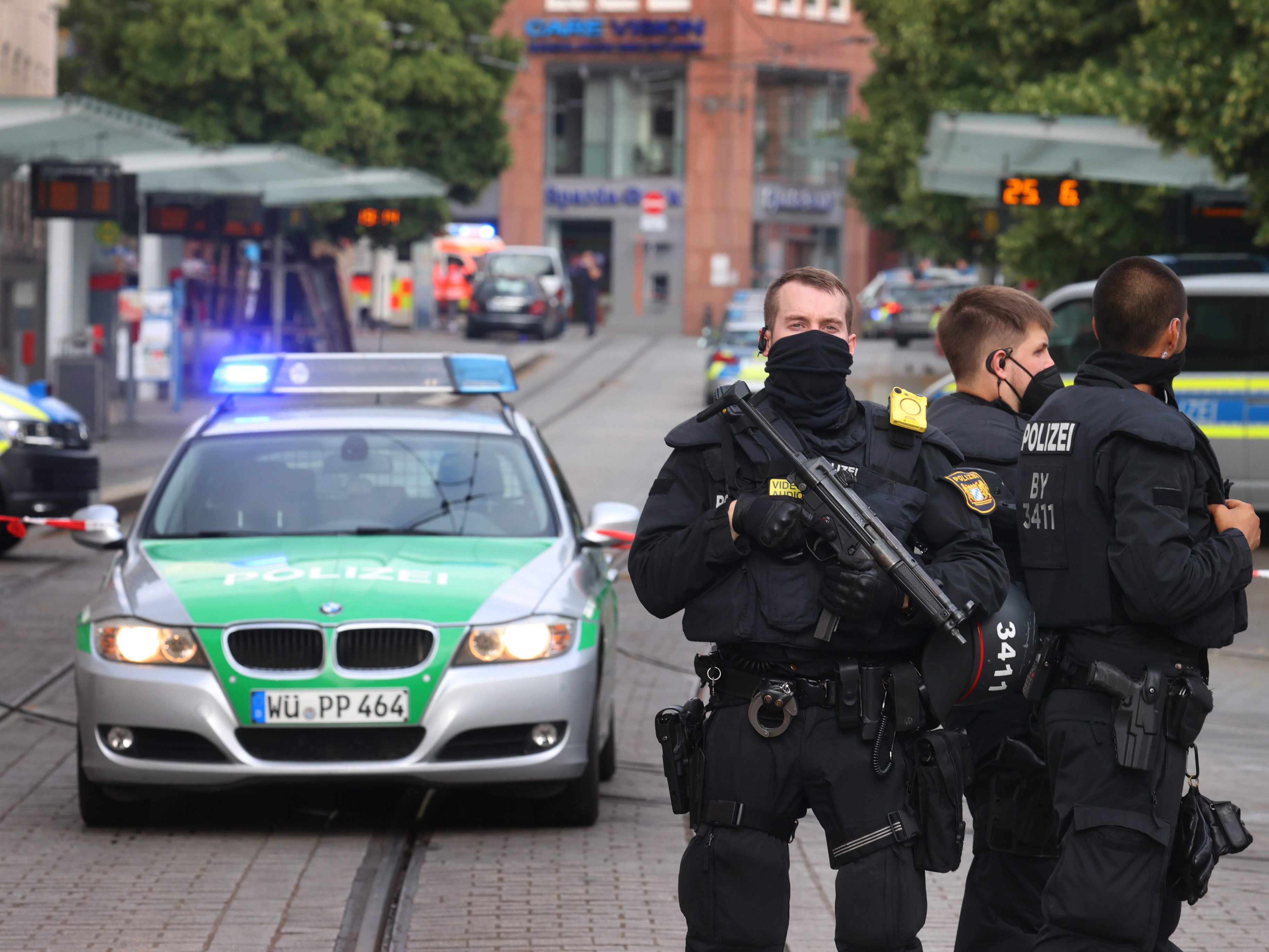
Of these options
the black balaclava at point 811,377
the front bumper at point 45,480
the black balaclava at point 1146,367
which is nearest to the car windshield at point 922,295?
the front bumper at point 45,480

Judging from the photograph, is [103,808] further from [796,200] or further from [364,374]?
[796,200]

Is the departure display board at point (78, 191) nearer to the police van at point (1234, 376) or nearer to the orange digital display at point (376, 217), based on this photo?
the police van at point (1234, 376)

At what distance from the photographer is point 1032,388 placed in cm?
502

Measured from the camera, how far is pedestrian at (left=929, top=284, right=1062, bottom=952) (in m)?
4.65

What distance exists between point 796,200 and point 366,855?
57519mm

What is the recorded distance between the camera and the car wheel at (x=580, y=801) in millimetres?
6602

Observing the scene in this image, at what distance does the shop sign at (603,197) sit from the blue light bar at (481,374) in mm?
54023

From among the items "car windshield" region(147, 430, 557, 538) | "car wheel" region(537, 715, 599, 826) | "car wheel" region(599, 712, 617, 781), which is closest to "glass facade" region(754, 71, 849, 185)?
"car windshield" region(147, 430, 557, 538)

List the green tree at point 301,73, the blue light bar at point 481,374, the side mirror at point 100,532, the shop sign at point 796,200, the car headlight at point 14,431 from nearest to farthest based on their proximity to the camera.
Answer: the side mirror at point 100,532
the blue light bar at point 481,374
the car headlight at point 14,431
the green tree at point 301,73
the shop sign at point 796,200

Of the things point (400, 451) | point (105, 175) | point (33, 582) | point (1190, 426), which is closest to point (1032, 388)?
point (1190, 426)

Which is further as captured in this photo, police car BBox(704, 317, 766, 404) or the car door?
police car BBox(704, 317, 766, 404)

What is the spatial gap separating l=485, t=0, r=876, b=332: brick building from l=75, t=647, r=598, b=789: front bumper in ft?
177

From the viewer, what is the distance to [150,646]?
20.8 ft

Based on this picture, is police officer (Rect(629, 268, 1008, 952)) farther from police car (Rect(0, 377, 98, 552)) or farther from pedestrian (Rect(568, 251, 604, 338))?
pedestrian (Rect(568, 251, 604, 338))
